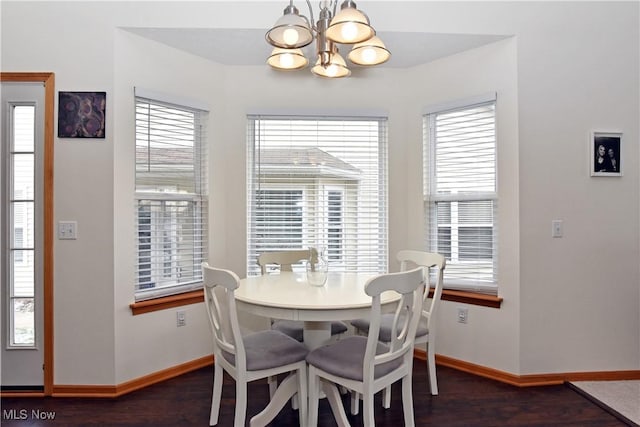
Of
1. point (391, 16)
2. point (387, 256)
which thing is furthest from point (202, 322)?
point (391, 16)

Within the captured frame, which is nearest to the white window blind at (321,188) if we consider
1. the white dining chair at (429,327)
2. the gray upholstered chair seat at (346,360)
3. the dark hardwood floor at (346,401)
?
the white dining chair at (429,327)

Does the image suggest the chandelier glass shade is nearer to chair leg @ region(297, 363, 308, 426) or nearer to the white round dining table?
the white round dining table

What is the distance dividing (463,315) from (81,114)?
302cm

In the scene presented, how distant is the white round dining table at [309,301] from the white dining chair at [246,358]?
0.36ft

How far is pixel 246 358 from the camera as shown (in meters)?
1.88

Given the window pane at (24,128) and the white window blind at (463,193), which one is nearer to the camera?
the window pane at (24,128)

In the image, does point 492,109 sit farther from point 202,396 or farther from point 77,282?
point 77,282

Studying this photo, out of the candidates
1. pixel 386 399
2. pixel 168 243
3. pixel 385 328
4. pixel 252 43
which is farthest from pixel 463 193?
pixel 168 243

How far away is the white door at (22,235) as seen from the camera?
8.07ft

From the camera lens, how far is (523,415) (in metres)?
2.20

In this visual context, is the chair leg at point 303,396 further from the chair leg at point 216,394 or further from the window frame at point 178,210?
the window frame at point 178,210

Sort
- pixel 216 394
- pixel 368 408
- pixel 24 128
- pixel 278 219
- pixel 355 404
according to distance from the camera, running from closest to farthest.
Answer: pixel 368 408 < pixel 216 394 < pixel 355 404 < pixel 24 128 < pixel 278 219

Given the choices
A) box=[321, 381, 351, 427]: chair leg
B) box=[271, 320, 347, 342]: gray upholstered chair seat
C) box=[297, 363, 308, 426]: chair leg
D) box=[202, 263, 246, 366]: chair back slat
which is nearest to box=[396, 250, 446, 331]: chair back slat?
box=[271, 320, 347, 342]: gray upholstered chair seat

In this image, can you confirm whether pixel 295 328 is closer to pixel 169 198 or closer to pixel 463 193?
pixel 169 198
